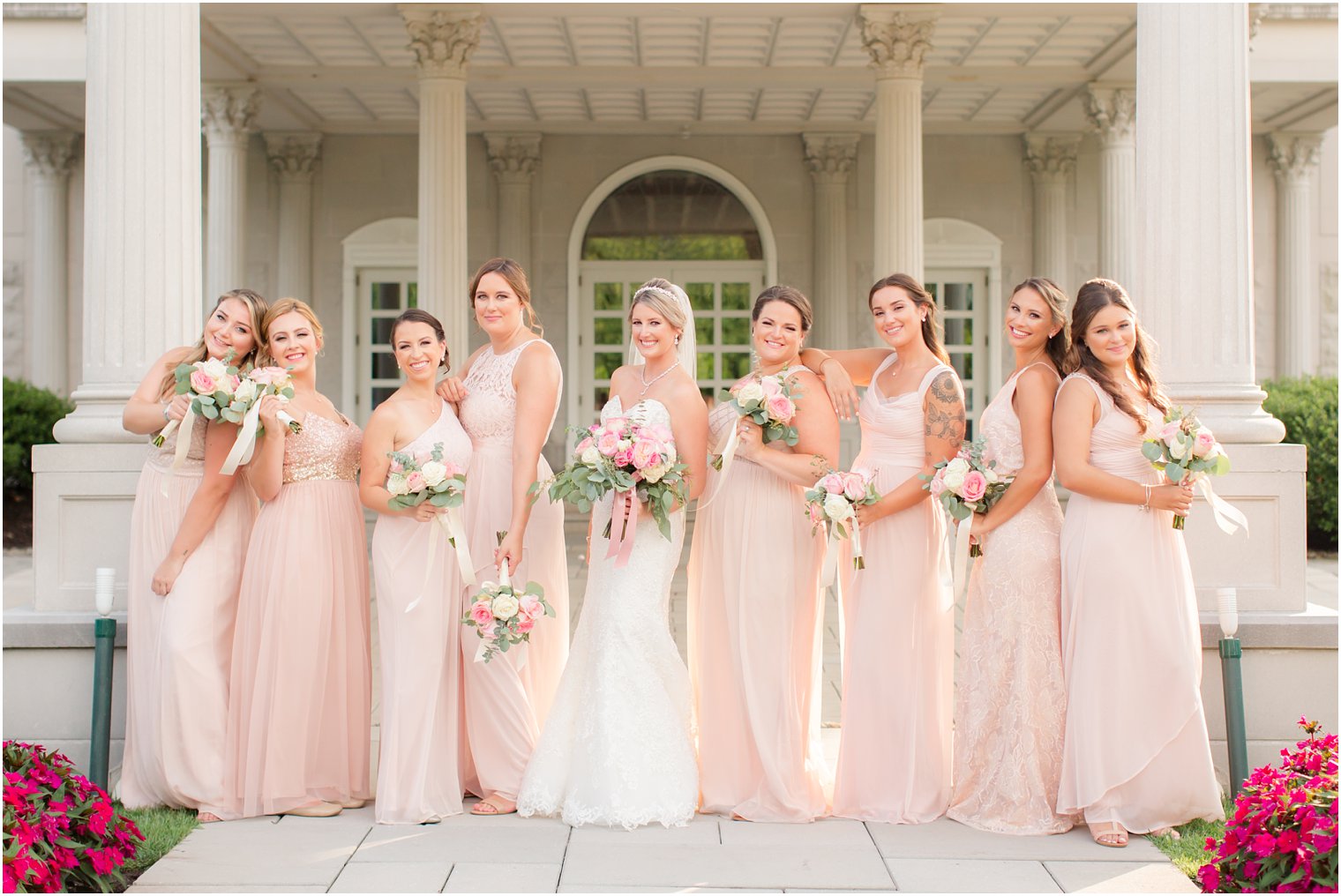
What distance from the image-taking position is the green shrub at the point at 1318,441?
43.4 feet

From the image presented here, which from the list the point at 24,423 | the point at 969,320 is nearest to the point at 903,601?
the point at 24,423

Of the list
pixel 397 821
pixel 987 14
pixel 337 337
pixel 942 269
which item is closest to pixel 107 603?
pixel 397 821

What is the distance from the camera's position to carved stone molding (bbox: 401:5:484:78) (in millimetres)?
12305

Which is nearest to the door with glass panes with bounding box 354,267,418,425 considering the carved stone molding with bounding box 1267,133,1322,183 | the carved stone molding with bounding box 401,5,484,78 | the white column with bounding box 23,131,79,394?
the white column with bounding box 23,131,79,394

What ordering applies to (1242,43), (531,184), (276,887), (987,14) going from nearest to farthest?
1. (276,887)
2. (1242,43)
3. (987,14)
4. (531,184)

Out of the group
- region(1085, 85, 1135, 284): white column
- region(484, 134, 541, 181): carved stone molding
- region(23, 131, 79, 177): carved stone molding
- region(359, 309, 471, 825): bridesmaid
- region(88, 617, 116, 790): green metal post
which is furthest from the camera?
region(484, 134, 541, 181): carved stone molding

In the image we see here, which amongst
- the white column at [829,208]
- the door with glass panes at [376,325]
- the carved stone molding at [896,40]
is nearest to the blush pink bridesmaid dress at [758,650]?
the carved stone molding at [896,40]

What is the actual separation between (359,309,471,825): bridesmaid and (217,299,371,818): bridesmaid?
0.18 metres

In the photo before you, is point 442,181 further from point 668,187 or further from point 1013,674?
point 1013,674

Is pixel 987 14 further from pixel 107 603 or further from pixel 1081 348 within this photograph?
pixel 107 603

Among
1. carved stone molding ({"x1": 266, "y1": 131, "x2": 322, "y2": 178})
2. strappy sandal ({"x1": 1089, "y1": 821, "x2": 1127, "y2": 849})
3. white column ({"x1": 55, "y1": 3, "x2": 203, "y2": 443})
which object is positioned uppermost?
carved stone molding ({"x1": 266, "y1": 131, "x2": 322, "y2": 178})

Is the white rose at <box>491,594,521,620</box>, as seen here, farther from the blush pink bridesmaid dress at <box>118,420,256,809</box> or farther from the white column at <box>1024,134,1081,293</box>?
the white column at <box>1024,134,1081,293</box>

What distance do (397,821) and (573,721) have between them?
792 mm

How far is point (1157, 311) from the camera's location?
596cm
